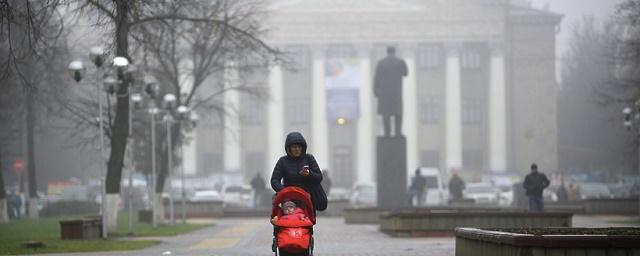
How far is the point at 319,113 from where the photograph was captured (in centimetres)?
11425

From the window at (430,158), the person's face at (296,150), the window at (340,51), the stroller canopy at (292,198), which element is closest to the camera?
the stroller canopy at (292,198)

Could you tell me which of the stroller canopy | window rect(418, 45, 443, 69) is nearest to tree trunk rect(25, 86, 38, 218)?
the stroller canopy

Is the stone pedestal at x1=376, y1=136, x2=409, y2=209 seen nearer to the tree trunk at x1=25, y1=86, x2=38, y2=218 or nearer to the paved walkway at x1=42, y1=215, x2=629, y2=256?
the paved walkway at x1=42, y1=215, x2=629, y2=256

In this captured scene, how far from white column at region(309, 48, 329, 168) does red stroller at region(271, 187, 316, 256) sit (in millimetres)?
96002

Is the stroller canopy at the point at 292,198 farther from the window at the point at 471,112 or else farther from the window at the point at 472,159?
the window at the point at 472,159

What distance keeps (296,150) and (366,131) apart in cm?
9872

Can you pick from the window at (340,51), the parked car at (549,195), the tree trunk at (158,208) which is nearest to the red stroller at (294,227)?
the tree trunk at (158,208)

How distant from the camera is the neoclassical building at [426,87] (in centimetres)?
11231

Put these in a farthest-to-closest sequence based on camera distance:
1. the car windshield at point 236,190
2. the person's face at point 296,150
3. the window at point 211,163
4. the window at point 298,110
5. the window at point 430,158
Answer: the window at point 211,163
the window at point 298,110
the window at point 430,158
the car windshield at point 236,190
the person's face at point 296,150

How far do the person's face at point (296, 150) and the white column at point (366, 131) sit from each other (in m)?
97.4

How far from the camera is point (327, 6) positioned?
11362 centimetres

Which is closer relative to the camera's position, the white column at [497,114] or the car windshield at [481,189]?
the car windshield at [481,189]

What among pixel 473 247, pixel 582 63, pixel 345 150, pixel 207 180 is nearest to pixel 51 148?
pixel 207 180

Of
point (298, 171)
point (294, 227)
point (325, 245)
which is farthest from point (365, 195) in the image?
point (294, 227)
